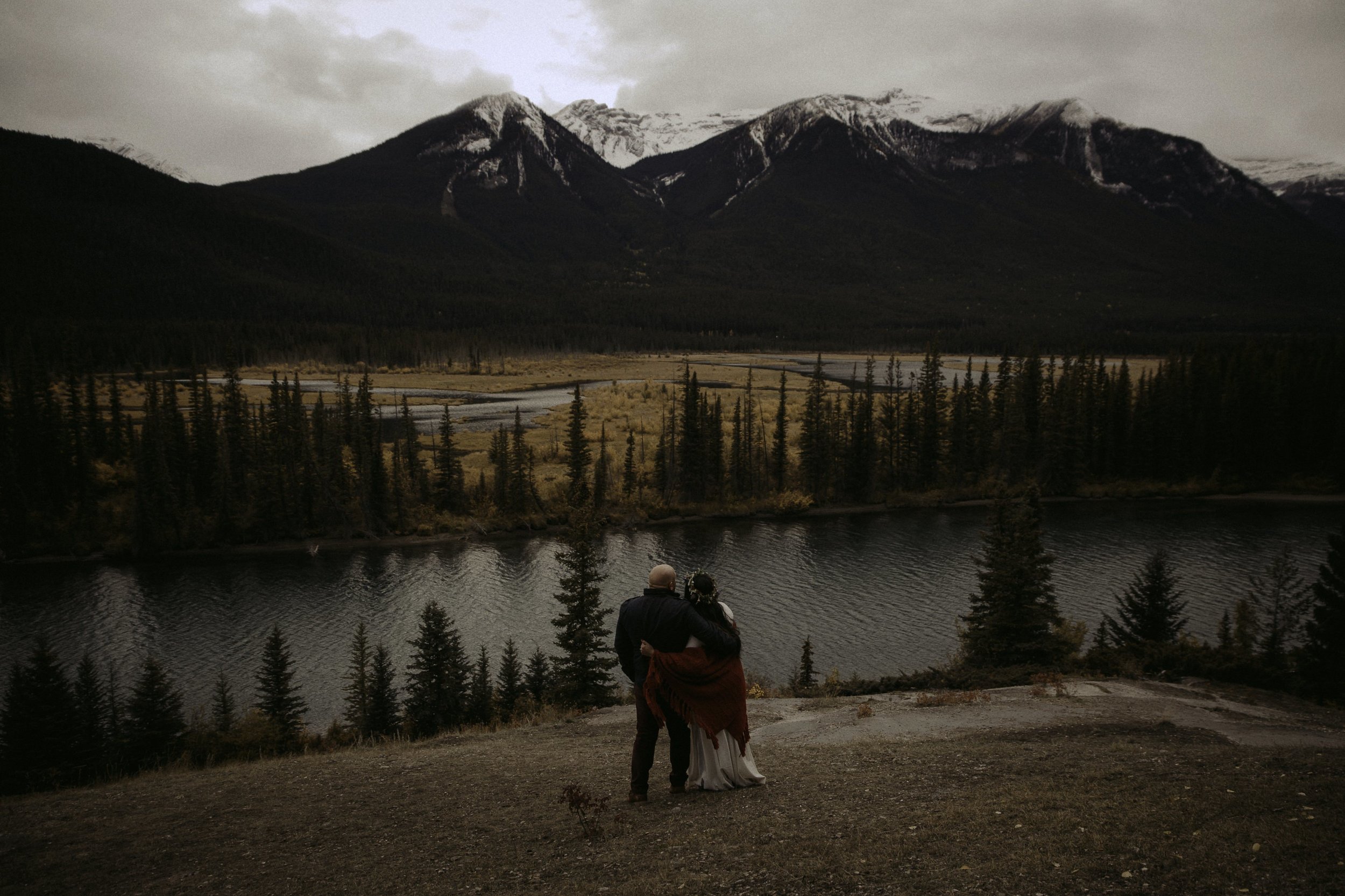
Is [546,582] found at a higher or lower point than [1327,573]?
lower

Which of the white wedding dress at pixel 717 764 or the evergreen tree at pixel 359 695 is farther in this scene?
the evergreen tree at pixel 359 695

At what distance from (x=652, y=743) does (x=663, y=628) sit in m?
1.53

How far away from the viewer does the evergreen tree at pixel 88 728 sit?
19641 millimetres

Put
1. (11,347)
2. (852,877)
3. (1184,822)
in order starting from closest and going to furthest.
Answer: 1. (852,877)
2. (1184,822)
3. (11,347)

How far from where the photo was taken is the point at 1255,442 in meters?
68.2

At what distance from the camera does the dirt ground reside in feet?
21.2

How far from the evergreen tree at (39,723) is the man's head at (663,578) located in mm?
19329

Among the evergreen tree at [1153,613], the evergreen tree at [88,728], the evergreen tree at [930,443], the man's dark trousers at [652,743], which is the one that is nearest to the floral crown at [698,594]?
the man's dark trousers at [652,743]

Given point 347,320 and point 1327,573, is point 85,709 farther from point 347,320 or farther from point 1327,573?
point 347,320

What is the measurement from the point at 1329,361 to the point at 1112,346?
4390 inches

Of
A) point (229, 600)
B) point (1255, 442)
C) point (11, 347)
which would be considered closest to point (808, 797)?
point (229, 600)

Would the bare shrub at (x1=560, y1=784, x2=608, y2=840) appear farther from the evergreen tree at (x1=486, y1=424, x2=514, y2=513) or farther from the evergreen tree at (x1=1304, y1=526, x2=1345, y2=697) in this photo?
the evergreen tree at (x1=486, y1=424, x2=514, y2=513)

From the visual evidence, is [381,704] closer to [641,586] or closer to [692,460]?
[641,586]

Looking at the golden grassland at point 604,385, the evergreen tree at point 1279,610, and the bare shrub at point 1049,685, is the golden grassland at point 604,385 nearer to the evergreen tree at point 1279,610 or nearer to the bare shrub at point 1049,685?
the evergreen tree at point 1279,610
